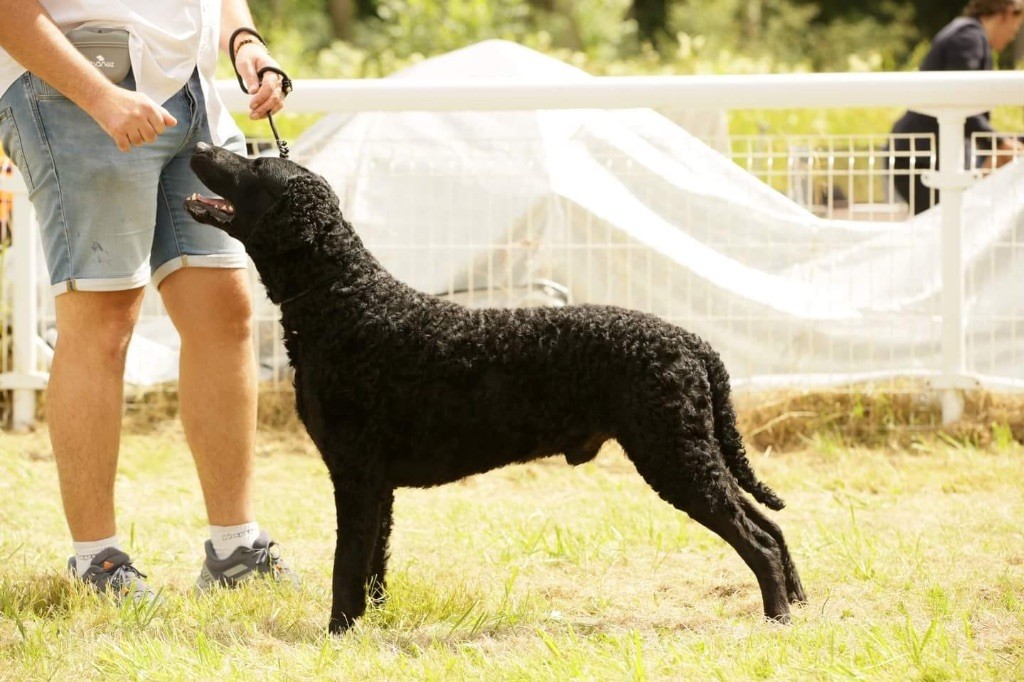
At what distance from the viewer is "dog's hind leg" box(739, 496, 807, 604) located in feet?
9.87

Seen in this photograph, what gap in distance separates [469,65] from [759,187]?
1697 mm

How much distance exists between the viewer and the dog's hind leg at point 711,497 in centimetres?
283

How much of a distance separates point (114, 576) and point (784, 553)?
1.68m

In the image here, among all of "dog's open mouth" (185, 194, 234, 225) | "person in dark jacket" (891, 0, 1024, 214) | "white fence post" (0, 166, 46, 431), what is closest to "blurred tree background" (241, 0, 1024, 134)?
"person in dark jacket" (891, 0, 1024, 214)

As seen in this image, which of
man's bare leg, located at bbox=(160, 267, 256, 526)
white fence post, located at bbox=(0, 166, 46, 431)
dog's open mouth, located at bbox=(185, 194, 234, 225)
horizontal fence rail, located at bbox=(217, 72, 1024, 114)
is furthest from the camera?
white fence post, located at bbox=(0, 166, 46, 431)

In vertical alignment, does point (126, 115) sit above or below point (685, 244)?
above

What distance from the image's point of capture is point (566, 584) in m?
3.30

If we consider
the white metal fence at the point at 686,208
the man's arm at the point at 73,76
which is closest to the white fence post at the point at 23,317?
the white metal fence at the point at 686,208

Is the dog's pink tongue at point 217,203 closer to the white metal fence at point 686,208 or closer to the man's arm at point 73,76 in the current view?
the man's arm at point 73,76

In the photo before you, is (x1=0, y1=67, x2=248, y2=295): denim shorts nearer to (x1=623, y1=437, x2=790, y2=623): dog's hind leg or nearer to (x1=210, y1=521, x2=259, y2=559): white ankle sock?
(x1=210, y1=521, x2=259, y2=559): white ankle sock

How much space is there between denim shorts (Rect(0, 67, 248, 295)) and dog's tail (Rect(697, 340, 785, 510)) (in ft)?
4.62

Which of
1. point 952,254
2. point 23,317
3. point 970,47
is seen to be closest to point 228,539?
point 23,317

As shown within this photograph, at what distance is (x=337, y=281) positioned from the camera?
2879mm

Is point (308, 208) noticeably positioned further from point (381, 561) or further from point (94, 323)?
point (381, 561)
